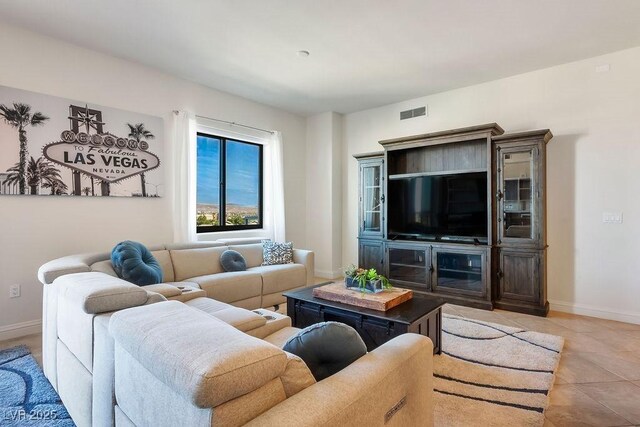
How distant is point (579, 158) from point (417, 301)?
110 inches

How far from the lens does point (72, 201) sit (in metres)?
3.50

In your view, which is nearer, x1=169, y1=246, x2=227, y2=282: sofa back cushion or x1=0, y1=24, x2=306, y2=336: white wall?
x1=0, y1=24, x2=306, y2=336: white wall

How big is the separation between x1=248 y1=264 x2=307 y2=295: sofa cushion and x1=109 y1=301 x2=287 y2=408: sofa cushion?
8.78ft

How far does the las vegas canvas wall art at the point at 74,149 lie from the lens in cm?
315

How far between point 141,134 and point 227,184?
141cm

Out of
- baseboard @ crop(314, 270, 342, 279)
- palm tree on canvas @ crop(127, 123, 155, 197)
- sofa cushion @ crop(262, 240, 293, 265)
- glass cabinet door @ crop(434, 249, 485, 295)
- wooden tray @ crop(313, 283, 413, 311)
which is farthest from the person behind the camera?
baseboard @ crop(314, 270, 342, 279)

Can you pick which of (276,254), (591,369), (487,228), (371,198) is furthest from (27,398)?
(487,228)

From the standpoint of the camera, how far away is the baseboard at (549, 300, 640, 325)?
3589mm

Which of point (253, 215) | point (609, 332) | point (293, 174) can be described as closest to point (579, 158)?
point (609, 332)

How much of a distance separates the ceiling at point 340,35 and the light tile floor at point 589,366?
9.48ft

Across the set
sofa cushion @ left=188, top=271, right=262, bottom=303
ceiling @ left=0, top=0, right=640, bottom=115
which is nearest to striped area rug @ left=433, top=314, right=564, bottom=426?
sofa cushion @ left=188, top=271, right=262, bottom=303

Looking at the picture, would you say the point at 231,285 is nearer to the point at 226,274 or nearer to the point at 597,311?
the point at 226,274

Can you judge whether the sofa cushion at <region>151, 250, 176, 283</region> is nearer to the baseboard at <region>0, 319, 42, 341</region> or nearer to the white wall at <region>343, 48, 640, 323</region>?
the baseboard at <region>0, 319, 42, 341</region>

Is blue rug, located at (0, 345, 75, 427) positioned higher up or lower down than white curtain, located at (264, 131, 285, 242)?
lower down
